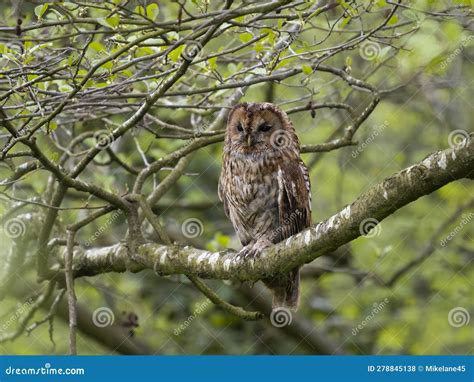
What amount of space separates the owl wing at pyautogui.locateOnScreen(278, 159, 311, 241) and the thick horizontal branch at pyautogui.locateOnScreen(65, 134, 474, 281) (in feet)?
2.82

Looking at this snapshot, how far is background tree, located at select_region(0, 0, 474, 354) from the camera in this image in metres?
4.38

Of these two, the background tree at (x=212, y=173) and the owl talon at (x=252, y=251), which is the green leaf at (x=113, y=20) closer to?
the background tree at (x=212, y=173)

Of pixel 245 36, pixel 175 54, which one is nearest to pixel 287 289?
pixel 245 36

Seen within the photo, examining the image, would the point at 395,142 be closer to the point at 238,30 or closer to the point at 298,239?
the point at 238,30

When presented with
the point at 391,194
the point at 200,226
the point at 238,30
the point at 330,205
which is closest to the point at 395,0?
the point at 238,30

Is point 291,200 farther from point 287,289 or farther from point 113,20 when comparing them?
point 113,20

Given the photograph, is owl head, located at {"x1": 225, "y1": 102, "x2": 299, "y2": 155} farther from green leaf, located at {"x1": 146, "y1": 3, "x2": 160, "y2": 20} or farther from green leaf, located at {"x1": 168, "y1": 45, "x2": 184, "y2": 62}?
green leaf, located at {"x1": 146, "y1": 3, "x2": 160, "y2": 20}

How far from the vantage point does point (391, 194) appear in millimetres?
3504

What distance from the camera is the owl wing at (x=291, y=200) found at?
5.77 metres

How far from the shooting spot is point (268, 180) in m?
5.93

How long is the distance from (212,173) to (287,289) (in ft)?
11.3

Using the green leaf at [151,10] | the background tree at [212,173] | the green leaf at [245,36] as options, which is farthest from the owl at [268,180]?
the green leaf at [151,10]

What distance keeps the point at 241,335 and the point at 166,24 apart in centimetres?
587

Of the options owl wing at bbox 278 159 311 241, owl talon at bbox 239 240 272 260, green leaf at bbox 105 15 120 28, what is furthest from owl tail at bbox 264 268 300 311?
green leaf at bbox 105 15 120 28
